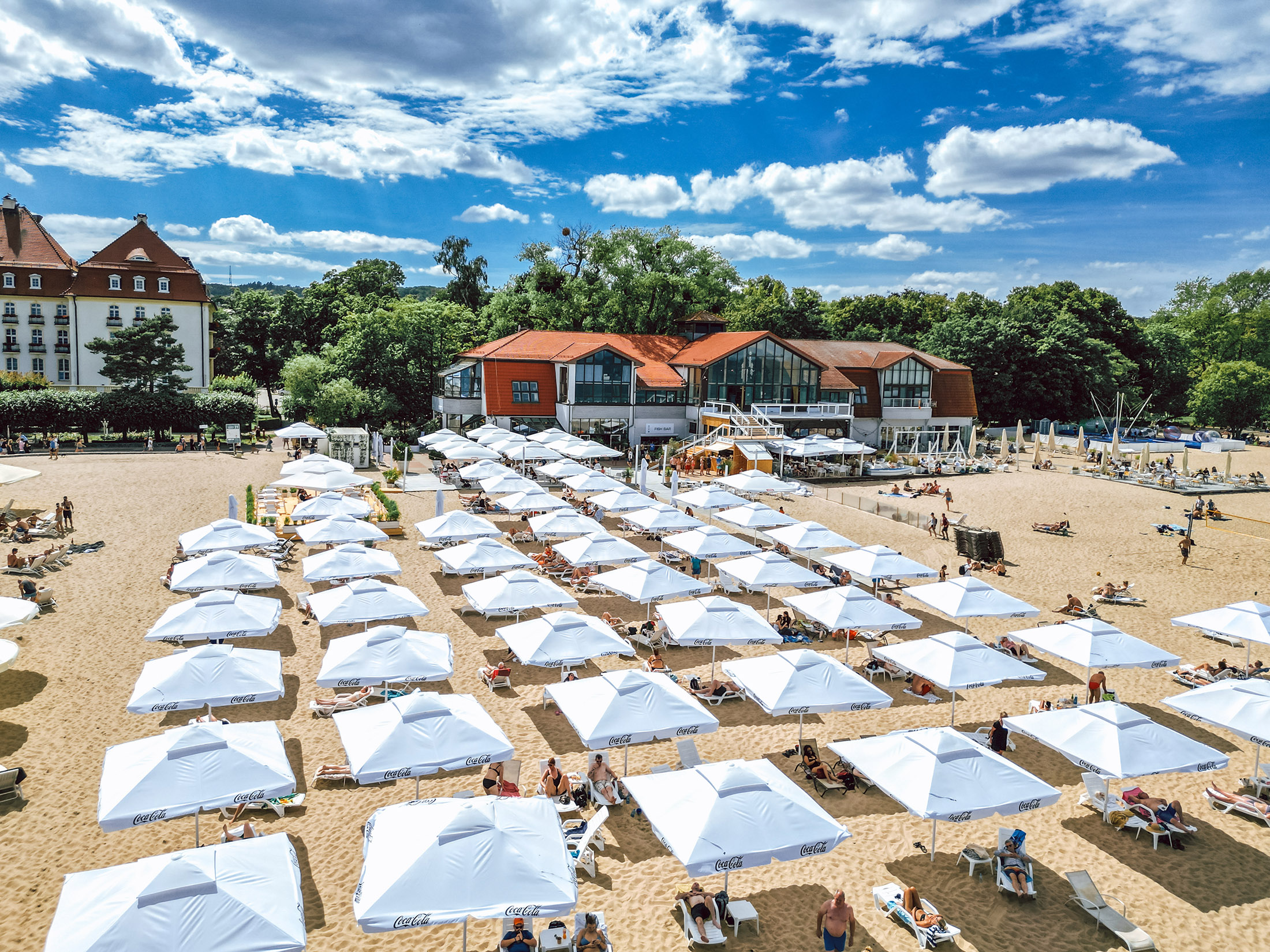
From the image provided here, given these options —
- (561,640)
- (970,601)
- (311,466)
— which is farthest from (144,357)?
(970,601)

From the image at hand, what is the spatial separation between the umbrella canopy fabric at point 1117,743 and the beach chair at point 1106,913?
158cm

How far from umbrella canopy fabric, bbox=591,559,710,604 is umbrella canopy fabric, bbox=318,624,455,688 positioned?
4.87 meters

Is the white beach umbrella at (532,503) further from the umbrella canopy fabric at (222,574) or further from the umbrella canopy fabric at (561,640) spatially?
the umbrella canopy fabric at (561,640)

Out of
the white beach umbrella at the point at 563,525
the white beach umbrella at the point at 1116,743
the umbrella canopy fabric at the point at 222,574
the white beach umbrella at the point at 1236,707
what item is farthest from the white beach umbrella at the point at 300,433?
the white beach umbrella at the point at 1236,707

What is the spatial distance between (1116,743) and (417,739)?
9.72 meters

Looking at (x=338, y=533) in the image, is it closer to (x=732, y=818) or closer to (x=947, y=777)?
(x=732, y=818)

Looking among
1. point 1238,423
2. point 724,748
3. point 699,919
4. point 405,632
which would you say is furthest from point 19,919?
point 1238,423

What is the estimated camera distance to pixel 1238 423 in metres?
68.6

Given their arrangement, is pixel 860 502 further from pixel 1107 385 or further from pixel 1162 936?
pixel 1107 385

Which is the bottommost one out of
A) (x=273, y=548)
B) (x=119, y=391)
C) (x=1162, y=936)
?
(x=1162, y=936)

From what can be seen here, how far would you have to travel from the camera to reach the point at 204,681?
12.1 meters

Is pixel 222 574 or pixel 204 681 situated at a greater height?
pixel 222 574

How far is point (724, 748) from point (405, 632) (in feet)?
19.3

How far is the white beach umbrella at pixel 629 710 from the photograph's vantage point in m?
→ 11.2
